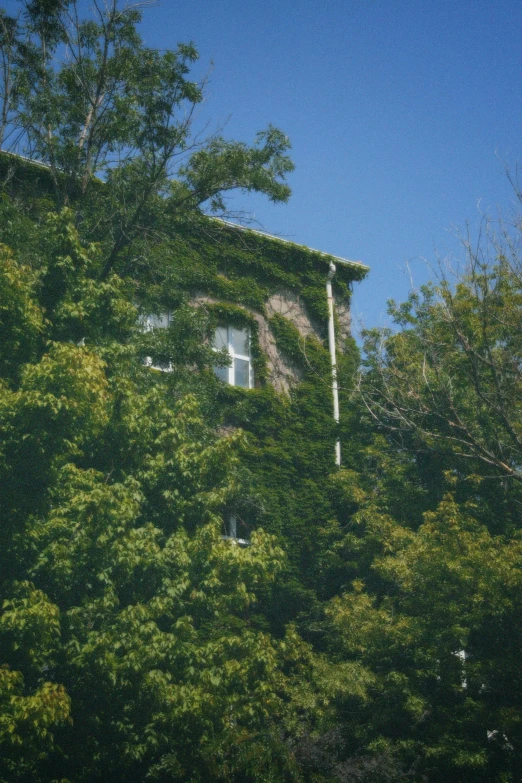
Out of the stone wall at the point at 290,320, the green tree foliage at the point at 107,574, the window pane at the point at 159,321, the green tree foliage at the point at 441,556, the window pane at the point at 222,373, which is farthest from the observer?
the stone wall at the point at 290,320

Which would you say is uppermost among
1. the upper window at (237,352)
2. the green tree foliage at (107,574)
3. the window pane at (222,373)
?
the upper window at (237,352)

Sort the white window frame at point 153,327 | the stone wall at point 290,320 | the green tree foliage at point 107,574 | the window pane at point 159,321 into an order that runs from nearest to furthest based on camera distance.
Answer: the green tree foliage at point 107,574 < the white window frame at point 153,327 < the window pane at point 159,321 < the stone wall at point 290,320

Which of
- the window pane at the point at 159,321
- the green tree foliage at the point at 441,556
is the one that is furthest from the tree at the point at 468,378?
the window pane at the point at 159,321

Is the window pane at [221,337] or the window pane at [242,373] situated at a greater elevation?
the window pane at [221,337]

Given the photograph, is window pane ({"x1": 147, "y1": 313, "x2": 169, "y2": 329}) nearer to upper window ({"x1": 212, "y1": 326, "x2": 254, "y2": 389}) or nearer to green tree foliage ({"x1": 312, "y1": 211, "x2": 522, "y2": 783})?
upper window ({"x1": 212, "y1": 326, "x2": 254, "y2": 389})

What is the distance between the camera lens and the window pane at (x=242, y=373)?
18.5 metres

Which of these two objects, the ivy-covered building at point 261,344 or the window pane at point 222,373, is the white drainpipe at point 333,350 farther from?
the window pane at point 222,373

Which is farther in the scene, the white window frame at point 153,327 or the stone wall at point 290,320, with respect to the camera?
the stone wall at point 290,320

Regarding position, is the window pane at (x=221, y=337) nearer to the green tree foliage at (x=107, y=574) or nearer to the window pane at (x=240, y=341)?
the window pane at (x=240, y=341)

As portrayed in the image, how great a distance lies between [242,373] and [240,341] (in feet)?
2.55

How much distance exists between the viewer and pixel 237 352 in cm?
1870

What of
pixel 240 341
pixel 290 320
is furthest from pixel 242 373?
pixel 290 320

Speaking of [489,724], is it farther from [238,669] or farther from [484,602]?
[238,669]

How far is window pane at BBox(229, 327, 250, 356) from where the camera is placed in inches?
739
